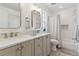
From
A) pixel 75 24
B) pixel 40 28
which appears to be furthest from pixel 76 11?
pixel 40 28

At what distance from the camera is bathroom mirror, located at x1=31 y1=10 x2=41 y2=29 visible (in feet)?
8.59

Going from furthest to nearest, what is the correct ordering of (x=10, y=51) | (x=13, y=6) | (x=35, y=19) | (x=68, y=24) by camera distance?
1. (x=35, y=19)
2. (x=68, y=24)
3. (x=13, y=6)
4. (x=10, y=51)

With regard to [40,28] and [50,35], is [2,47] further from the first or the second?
[40,28]

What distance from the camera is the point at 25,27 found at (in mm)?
2336

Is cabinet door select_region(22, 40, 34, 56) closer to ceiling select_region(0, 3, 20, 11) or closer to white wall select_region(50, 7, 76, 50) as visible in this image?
ceiling select_region(0, 3, 20, 11)

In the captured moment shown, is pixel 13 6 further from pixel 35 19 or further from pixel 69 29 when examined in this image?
pixel 69 29

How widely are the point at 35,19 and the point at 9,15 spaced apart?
3.50ft

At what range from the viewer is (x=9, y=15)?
1771 millimetres

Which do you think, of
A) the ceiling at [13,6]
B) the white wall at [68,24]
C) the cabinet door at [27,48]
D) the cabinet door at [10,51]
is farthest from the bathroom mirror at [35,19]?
the cabinet door at [10,51]

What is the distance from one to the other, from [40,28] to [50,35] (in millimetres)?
472

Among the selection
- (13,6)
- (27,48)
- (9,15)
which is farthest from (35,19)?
(27,48)

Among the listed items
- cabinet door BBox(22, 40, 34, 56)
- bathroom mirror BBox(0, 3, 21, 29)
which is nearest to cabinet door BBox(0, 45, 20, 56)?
cabinet door BBox(22, 40, 34, 56)

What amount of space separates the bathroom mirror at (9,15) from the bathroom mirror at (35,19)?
61 centimetres

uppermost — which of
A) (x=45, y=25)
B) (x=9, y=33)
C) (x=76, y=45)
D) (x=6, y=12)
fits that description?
(x=6, y=12)
